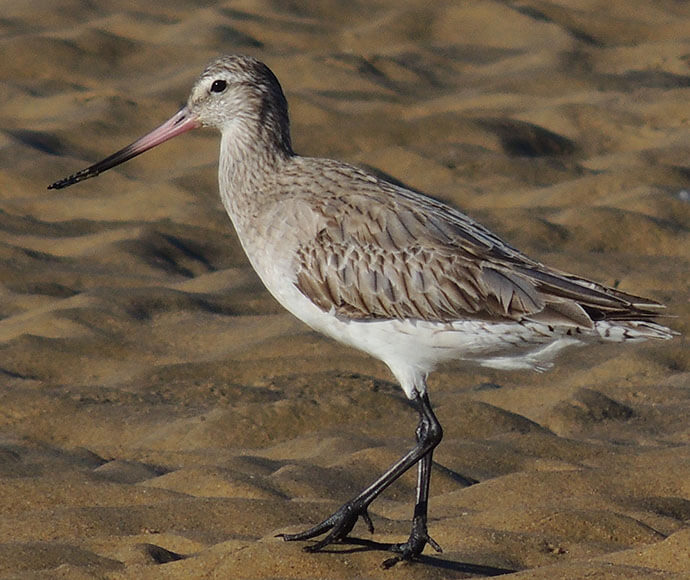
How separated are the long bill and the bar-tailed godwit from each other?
2.64ft

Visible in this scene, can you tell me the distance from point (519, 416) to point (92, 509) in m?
2.52

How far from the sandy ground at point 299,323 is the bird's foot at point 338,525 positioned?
3.5 inches

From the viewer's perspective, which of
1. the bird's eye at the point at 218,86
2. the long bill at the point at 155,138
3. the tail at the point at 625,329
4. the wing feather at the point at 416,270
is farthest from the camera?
the long bill at the point at 155,138

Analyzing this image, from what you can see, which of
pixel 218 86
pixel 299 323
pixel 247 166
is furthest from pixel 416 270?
pixel 299 323

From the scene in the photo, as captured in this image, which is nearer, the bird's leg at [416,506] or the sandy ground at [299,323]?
the bird's leg at [416,506]

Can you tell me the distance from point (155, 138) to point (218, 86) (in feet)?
1.62

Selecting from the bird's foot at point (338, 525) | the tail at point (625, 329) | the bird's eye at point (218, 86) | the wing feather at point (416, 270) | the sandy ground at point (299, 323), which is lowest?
the sandy ground at point (299, 323)

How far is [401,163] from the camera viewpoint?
11.0 meters

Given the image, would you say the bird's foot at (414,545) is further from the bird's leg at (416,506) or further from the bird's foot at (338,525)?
the bird's foot at (338,525)

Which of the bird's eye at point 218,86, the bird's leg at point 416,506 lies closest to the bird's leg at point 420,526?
the bird's leg at point 416,506

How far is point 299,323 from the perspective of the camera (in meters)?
8.34

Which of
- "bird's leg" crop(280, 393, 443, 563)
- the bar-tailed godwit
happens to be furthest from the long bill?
"bird's leg" crop(280, 393, 443, 563)

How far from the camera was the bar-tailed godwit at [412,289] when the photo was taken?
548 cm

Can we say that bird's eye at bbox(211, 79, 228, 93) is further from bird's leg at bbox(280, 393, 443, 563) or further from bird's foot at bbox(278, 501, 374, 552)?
bird's foot at bbox(278, 501, 374, 552)
